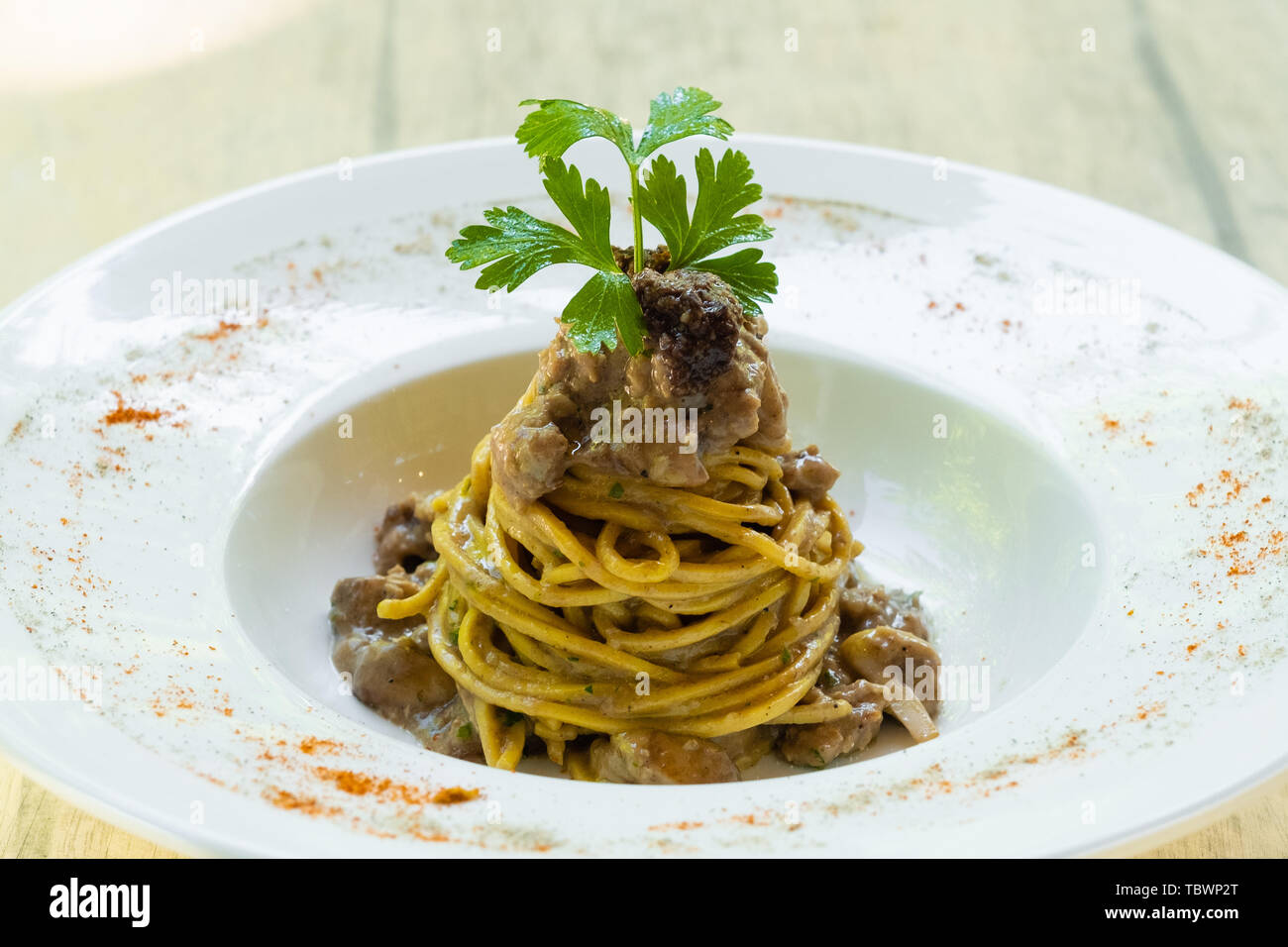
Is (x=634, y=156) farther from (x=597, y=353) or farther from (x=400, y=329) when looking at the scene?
(x=400, y=329)

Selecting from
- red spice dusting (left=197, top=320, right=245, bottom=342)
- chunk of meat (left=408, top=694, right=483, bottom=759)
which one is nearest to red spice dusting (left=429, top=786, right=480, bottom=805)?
chunk of meat (left=408, top=694, right=483, bottom=759)

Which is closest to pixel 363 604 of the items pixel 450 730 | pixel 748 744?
pixel 450 730

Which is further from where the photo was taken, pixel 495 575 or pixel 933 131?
pixel 933 131

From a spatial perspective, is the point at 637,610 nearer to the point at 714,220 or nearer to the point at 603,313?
the point at 603,313

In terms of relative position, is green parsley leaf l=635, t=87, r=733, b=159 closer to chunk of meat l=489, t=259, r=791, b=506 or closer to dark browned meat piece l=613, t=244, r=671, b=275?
dark browned meat piece l=613, t=244, r=671, b=275

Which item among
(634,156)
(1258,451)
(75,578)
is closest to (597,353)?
(634,156)
